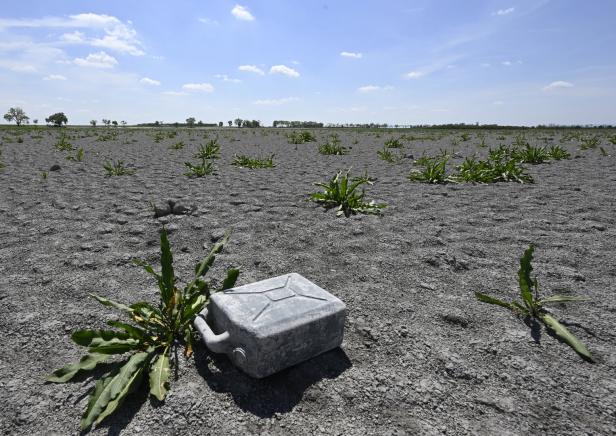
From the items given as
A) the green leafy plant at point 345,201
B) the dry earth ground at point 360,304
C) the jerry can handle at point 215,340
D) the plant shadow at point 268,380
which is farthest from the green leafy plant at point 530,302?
the green leafy plant at point 345,201

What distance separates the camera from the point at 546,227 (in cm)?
379

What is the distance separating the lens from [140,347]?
6.08 ft

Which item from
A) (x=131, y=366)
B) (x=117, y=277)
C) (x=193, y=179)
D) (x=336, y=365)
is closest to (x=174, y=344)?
(x=131, y=366)

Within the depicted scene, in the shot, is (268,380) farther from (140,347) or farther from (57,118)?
(57,118)

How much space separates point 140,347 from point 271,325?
2.52ft

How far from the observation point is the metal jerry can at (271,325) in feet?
5.33

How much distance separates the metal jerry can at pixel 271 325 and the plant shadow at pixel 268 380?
2.1 inches

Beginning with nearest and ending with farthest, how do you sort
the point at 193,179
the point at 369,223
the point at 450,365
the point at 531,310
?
the point at 450,365, the point at 531,310, the point at 369,223, the point at 193,179

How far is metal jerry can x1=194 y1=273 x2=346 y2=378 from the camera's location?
1.62 metres

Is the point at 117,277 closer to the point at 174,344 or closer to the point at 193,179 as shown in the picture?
the point at 174,344

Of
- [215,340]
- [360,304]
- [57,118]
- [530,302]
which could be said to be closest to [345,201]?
[360,304]

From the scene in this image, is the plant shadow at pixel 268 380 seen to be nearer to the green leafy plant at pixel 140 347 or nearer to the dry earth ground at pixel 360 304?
the dry earth ground at pixel 360 304

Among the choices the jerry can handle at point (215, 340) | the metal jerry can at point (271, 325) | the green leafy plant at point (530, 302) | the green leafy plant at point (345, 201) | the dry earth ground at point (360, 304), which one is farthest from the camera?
the green leafy plant at point (345, 201)

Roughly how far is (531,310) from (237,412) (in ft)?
6.06
